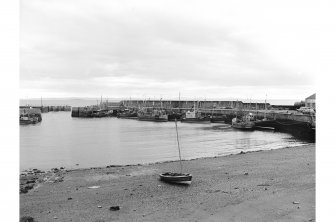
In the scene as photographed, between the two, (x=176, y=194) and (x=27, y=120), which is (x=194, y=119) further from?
(x=176, y=194)

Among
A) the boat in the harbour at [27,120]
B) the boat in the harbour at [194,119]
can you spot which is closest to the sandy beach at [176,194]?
the boat in the harbour at [194,119]

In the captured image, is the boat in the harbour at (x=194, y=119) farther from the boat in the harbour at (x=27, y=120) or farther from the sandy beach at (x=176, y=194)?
the sandy beach at (x=176, y=194)

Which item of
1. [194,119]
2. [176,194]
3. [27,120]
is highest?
[194,119]

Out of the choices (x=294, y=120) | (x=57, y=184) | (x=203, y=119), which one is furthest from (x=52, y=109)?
(x=57, y=184)

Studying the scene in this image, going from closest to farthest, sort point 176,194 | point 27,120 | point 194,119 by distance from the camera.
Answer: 1. point 176,194
2. point 27,120
3. point 194,119

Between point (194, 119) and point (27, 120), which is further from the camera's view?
point (194, 119)

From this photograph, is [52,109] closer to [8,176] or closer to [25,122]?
[25,122]

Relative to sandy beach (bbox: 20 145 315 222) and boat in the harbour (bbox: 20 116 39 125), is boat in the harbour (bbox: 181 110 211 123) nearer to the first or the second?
boat in the harbour (bbox: 20 116 39 125)

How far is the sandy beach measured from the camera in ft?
27.0

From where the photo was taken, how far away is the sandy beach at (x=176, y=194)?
8242 mm

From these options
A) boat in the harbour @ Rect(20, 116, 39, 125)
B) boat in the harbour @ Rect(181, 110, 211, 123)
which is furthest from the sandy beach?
boat in the harbour @ Rect(20, 116, 39, 125)

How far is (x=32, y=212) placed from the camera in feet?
28.9

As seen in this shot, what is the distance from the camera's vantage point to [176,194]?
34.1 feet

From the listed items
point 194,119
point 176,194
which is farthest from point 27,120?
point 176,194
